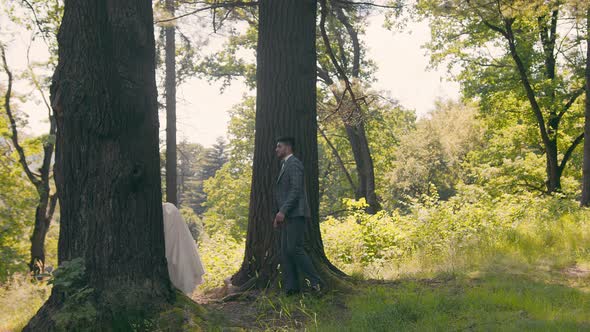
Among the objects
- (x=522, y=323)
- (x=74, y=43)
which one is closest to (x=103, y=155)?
(x=74, y=43)

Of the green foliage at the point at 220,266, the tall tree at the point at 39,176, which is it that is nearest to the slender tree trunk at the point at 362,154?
the green foliage at the point at 220,266

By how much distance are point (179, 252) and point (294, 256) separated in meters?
1.57

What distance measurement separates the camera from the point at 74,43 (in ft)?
17.0

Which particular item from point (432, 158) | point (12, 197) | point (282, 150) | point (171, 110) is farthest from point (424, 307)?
point (432, 158)

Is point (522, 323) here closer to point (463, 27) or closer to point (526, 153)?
point (463, 27)

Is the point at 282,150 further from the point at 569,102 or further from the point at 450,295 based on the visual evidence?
the point at 569,102

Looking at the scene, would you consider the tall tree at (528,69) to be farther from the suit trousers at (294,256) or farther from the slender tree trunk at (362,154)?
the suit trousers at (294,256)

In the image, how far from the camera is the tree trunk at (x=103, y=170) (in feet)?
16.8

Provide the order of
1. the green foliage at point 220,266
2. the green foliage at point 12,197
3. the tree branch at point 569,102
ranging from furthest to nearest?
the green foliage at point 12,197
the tree branch at point 569,102
the green foliage at point 220,266

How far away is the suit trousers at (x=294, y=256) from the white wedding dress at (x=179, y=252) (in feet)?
4.20

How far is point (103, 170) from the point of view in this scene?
5.22 metres

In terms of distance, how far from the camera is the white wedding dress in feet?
23.2

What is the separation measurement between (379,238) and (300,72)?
16.2 feet

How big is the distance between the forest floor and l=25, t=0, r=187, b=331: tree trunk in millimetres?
905
